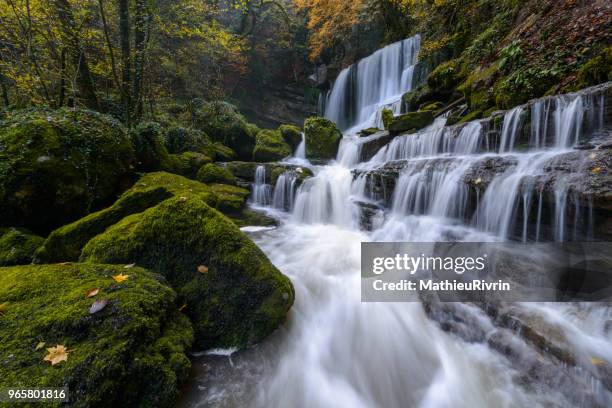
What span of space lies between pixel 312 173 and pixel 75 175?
6.29 meters

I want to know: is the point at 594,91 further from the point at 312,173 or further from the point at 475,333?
the point at 312,173

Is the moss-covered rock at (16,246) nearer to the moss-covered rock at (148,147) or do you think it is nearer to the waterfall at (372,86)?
the moss-covered rock at (148,147)

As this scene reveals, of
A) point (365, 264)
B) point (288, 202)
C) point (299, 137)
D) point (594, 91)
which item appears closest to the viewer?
point (594, 91)

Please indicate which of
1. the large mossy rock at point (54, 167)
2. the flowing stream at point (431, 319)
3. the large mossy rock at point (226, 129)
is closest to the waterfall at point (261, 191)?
the flowing stream at point (431, 319)

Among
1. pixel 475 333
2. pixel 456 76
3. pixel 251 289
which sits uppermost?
pixel 456 76

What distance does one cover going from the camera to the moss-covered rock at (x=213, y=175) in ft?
27.2

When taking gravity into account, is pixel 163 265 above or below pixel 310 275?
above

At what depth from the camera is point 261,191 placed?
8945 mm

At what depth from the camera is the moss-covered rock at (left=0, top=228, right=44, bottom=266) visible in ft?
11.4

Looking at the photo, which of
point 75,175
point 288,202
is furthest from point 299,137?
point 75,175

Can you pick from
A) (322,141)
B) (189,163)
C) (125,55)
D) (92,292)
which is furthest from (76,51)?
(92,292)

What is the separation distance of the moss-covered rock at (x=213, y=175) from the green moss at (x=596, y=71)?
27.9 feet

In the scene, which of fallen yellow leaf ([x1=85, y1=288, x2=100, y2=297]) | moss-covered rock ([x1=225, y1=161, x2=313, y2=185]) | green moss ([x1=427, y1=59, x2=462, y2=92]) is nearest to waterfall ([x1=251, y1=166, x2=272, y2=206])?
moss-covered rock ([x1=225, y1=161, x2=313, y2=185])

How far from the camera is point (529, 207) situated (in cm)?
369
